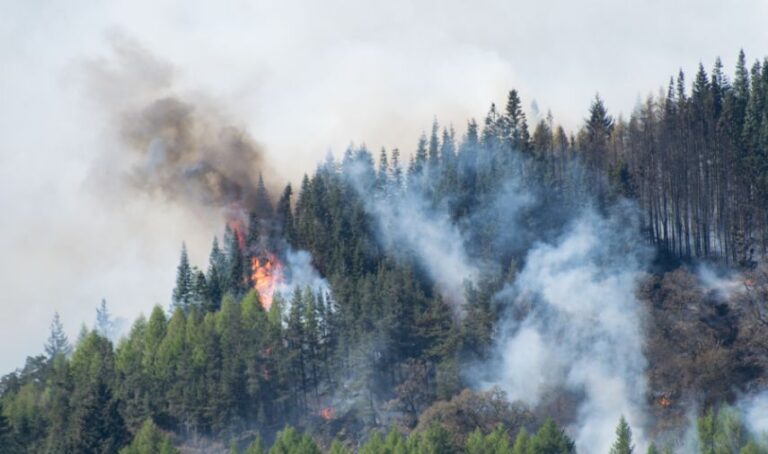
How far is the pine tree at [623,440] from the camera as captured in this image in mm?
117256

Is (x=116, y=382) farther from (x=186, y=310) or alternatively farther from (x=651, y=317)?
(x=651, y=317)

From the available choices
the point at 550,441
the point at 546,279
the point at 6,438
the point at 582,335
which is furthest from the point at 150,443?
the point at 546,279

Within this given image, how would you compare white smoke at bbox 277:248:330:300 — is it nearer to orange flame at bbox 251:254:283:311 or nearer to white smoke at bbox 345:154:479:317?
orange flame at bbox 251:254:283:311

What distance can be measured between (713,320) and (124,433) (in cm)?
5101

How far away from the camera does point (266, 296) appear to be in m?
176

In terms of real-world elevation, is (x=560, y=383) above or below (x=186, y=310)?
below

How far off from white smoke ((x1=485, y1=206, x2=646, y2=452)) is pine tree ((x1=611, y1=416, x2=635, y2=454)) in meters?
6.73

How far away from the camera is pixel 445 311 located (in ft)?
→ 497

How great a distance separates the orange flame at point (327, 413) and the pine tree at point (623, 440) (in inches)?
1290

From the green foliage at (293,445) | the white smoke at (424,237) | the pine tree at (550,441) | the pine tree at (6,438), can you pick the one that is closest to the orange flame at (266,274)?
the white smoke at (424,237)

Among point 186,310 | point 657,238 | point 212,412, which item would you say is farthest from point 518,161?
point 212,412

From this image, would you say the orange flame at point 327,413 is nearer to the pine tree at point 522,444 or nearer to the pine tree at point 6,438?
the pine tree at point 6,438

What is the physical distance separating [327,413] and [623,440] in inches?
1436

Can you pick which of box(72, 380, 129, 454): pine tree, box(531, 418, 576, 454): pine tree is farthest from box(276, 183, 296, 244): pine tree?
box(531, 418, 576, 454): pine tree
